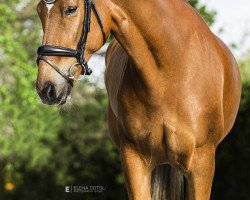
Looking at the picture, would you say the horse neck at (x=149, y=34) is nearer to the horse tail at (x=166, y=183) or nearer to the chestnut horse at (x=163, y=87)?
the chestnut horse at (x=163, y=87)

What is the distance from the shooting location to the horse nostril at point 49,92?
2904mm

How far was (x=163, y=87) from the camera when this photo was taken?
3.40 m

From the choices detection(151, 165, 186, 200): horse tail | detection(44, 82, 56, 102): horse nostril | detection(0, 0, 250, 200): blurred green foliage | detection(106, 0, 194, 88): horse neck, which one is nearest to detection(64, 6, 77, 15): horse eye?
detection(106, 0, 194, 88): horse neck

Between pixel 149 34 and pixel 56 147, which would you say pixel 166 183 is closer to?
pixel 149 34

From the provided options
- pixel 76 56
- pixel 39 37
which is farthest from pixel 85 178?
pixel 76 56

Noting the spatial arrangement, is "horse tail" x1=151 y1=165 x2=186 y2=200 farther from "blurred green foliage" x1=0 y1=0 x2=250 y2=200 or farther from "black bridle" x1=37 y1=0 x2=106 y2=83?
"blurred green foliage" x1=0 y1=0 x2=250 y2=200

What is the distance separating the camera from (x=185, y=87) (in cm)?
344

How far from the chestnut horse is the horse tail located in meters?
0.70

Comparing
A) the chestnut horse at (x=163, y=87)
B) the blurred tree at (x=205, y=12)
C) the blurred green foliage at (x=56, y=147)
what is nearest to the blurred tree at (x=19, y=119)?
the blurred green foliage at (x=56, y=147)

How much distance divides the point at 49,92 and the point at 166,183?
1759mm

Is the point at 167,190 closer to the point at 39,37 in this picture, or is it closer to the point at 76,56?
the point at 76,56

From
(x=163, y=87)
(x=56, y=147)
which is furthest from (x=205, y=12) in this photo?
(x=163, y=87)

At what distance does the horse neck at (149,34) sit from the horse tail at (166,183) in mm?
1190

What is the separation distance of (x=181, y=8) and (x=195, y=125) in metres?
0.72
